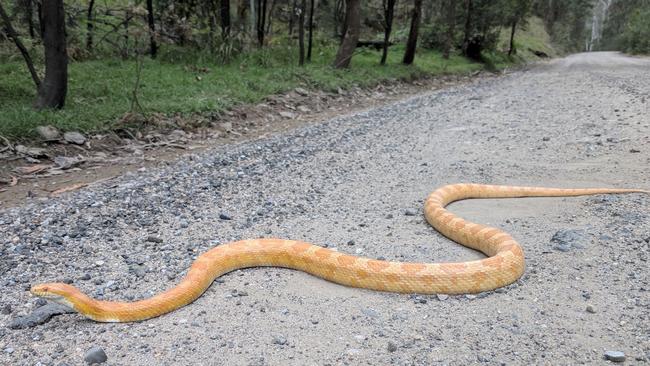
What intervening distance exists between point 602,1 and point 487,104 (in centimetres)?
9474

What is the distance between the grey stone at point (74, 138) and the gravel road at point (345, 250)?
1833mm

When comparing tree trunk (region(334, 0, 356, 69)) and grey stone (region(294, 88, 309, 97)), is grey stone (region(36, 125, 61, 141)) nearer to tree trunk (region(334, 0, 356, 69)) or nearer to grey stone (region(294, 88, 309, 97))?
grey stone (region(294, 88, 309, 97))

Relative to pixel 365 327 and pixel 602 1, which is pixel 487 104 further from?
pixel 602 1

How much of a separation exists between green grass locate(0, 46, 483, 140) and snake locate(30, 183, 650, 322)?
236 inches

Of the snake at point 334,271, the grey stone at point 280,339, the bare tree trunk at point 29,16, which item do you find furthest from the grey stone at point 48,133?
the bare tree trunk at point 29,16

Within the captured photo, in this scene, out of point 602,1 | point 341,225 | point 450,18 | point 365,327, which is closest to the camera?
point 365,327

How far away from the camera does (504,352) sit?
11.3ft

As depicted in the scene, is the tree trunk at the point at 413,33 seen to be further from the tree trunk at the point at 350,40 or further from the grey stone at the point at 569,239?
the grey stone at the point at 569,239

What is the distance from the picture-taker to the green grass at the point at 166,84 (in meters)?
9.54

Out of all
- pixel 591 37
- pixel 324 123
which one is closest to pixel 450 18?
pixel 324 123

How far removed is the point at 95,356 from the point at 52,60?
8880 millimetres

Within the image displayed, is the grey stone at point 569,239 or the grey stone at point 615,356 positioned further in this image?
the grey stone at point 569,239

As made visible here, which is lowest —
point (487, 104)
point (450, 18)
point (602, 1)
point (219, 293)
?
Answer: point (219, 293)

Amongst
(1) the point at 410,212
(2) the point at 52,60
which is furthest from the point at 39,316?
(2) the point at 52,60
